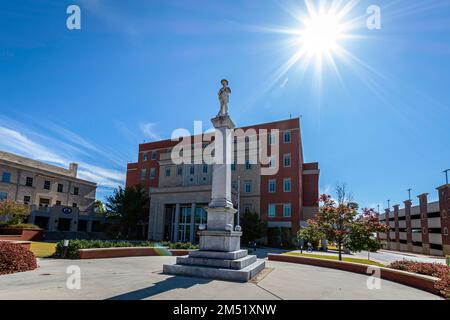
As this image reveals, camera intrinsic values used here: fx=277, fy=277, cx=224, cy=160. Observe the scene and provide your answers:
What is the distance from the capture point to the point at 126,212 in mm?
40656

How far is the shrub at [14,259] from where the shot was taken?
9523mm

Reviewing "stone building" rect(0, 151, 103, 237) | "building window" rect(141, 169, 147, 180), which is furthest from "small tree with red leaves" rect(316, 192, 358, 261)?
"building window" rect(141, 169, 147, 180)

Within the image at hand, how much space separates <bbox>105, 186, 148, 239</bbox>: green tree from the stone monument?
32.0m

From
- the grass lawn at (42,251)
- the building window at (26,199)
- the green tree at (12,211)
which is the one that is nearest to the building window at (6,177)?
the building window at (26,199)

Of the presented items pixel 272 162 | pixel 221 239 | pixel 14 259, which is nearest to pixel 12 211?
pixel 14 259

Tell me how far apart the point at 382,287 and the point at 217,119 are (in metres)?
9.01

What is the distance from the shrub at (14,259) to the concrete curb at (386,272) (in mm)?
12795

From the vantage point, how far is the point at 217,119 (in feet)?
42.1

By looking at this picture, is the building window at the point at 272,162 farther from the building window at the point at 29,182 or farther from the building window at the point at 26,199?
the building window at the point at 26,199

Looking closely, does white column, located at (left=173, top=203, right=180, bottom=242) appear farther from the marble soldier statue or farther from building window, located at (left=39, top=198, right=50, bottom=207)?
the marble soldier statue

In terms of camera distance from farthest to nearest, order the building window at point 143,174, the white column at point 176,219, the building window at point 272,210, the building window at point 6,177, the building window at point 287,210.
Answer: the building window at point 143,174 → the building window at point 272,210 → the building window at point 287,210 → the building window at point 6,177 → the white column at point 176,219

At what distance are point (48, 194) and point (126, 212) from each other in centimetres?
1339

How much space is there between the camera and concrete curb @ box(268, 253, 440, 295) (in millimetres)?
8883

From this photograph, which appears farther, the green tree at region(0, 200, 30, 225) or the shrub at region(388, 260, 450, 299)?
the green tree at region(0, 200, 30, 225)
